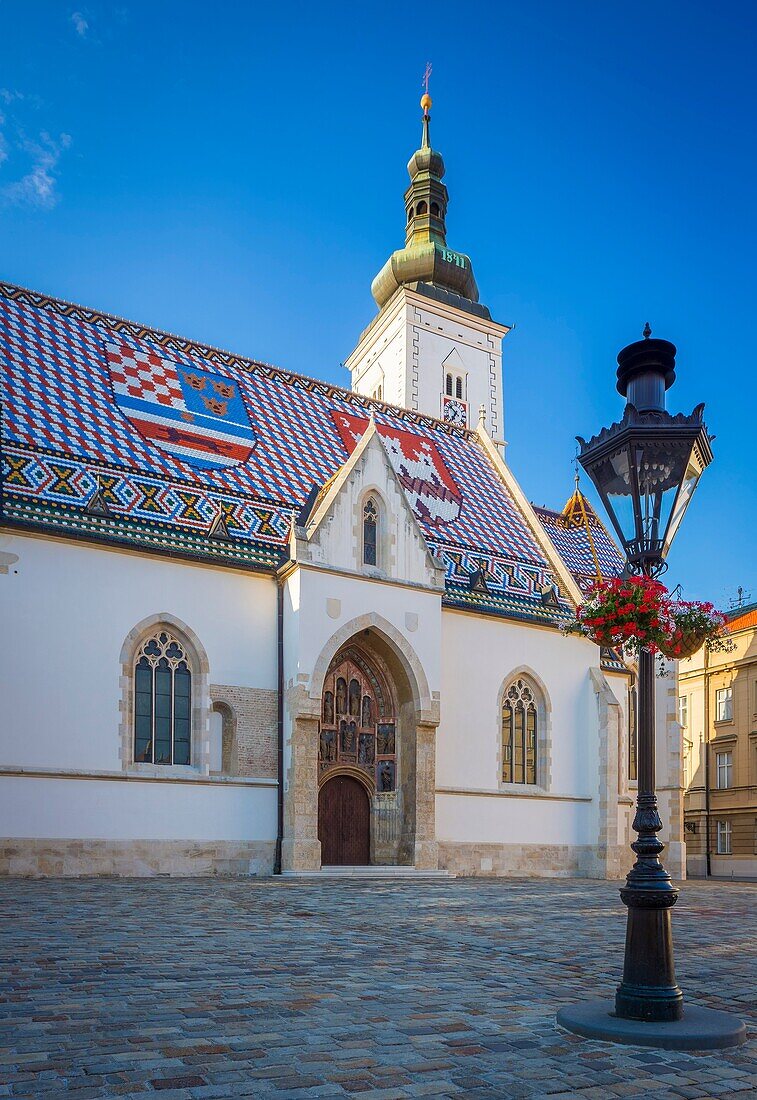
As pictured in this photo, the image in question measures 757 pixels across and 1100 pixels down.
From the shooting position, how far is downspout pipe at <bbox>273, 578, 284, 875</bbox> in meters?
20.1

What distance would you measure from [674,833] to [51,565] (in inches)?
821

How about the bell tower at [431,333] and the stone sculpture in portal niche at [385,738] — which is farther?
the bell tower at [431,333]

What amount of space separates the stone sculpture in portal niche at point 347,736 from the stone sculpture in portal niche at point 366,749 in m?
0.16

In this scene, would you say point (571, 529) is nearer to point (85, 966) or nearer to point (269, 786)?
point (269, 786)

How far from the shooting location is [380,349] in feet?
159

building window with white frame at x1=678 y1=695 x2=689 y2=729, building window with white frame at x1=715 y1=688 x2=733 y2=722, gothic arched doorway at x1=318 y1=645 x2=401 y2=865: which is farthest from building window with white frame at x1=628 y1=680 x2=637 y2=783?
building window with white frame at x1=678 y1=695 x2=689 y2=729

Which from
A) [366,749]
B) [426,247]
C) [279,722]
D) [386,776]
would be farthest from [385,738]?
[426,247]

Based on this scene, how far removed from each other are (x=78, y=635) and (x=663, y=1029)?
14635 millimetres

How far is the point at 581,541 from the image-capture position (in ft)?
109

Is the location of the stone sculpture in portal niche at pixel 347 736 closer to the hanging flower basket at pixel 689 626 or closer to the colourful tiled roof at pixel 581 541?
the colourful tiled roof at pixel 581 541

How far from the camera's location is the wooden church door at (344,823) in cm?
2184

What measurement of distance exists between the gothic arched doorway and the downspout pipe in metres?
1.25

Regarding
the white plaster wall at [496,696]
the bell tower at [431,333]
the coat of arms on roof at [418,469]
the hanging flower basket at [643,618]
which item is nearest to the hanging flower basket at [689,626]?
the hanging flower basket at [643,618]

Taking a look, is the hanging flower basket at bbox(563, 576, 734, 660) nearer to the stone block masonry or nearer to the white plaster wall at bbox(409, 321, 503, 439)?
the stone block masonry
